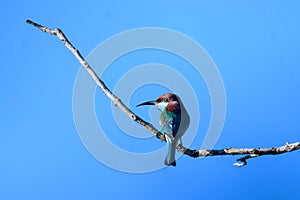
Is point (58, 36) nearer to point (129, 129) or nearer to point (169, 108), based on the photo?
point (129, 129)

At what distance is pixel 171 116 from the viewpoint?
4.48 meters

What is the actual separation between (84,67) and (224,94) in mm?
951

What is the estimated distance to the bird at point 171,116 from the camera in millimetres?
3873

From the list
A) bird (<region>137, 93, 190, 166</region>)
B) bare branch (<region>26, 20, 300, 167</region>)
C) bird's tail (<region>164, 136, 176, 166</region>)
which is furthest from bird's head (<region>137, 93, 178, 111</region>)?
bare branch (<region>26, 20, 300, 167</region>)

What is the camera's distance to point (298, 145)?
2.32 meters

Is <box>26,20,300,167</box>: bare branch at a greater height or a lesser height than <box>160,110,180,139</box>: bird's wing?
lesser

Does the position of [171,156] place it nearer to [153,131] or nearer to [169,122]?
[153,131]

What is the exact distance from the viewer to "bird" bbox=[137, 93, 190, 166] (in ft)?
12.7

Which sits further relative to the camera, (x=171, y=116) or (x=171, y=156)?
(x=171, y=116)

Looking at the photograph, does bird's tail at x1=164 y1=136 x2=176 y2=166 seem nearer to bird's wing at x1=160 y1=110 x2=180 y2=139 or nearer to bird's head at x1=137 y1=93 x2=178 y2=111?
bird's wing at x1=160 y1=110 x2=180 y2=139

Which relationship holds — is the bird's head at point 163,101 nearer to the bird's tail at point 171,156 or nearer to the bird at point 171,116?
the bird at point 171,116

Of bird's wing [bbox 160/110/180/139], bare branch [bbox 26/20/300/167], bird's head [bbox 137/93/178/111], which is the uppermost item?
bird's head [bbox 137/93/178/111]

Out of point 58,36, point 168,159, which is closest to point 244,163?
point 168,159

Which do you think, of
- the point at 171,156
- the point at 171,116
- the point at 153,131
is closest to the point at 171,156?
the point at 171,156
